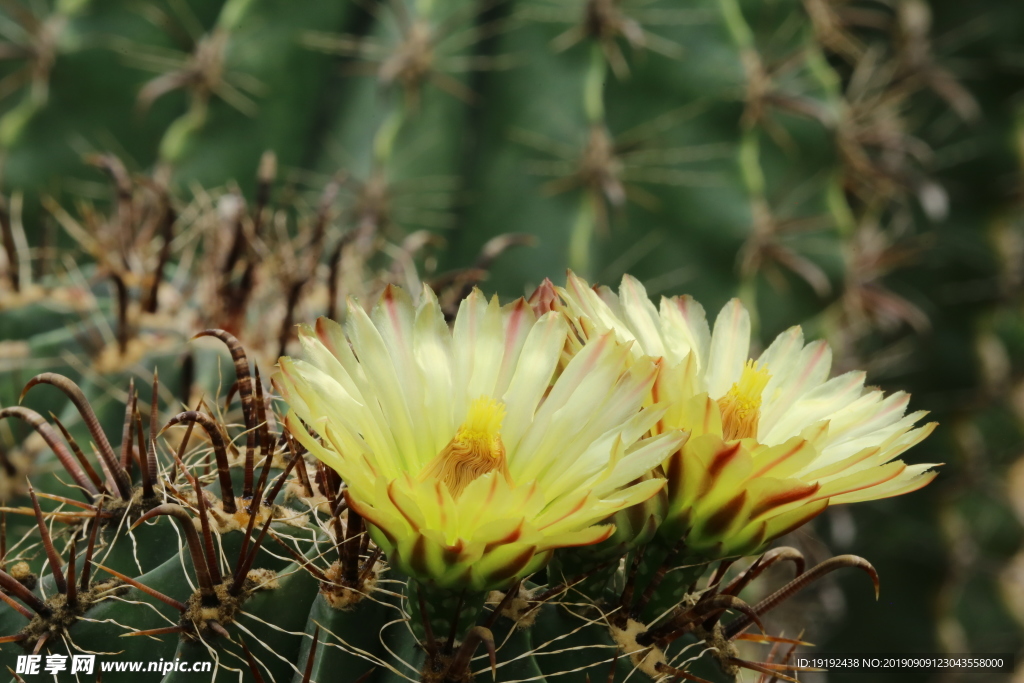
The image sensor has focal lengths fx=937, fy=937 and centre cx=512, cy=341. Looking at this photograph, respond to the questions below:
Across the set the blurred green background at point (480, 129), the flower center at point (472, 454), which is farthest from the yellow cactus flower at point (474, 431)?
the blurred green background at point (480, 129)

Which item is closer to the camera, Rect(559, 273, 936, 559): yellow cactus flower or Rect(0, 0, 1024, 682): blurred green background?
Rect(559, 273, 936, 559): yellow cactus flower

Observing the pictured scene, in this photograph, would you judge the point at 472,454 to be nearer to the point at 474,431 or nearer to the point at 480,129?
the point at 474,431

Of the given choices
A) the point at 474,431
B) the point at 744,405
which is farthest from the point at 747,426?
the point at 474,431

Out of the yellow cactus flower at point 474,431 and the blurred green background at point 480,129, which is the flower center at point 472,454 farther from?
the blurred green background at point 480,129

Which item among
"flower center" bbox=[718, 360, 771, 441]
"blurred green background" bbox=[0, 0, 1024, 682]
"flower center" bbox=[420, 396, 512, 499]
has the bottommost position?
"flower center" bbox=[420, 396, 512, 499]

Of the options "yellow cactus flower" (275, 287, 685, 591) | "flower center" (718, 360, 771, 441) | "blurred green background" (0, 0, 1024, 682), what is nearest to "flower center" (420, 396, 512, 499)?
"yellow cactus flower" (275, 287, 685, 591)

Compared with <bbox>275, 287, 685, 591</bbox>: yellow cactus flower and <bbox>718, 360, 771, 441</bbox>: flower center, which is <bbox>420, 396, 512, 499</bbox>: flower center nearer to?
<bbox>275, 287, 685, 591</bbox>: yellow cactus flower

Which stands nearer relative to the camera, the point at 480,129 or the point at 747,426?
the point at 747,426
